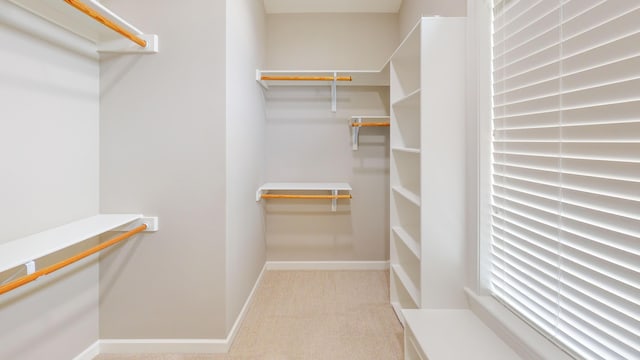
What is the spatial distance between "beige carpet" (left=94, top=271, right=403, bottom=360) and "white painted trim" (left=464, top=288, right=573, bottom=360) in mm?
681

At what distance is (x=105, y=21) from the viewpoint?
157cm

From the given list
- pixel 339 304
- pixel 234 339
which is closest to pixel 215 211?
pixel 234 339

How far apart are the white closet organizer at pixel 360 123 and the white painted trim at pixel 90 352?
8.40 feet

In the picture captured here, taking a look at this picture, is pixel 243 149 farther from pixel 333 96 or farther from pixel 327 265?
pixel 327 265

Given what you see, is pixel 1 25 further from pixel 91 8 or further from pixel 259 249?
pixel 259 249

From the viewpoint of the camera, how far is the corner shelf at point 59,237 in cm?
119

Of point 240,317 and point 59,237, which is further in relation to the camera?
point 240,317

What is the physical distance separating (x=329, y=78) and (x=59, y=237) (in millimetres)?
2393

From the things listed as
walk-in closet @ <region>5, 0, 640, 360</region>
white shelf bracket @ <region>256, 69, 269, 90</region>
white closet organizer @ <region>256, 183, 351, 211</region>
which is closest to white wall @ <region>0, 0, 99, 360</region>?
walk-in closet @ <region>5, 0, 640, 360</region>

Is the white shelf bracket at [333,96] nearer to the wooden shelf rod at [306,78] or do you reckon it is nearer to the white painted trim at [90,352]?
the wooden shelf rod at [306,78]

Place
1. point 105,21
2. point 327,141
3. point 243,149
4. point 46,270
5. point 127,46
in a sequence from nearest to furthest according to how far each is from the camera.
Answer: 1. point 46,270
2. point 105,21
3. point 127,46
4. point 243,149
5. point 327,141

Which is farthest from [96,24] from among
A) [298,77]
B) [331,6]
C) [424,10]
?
[331,6]

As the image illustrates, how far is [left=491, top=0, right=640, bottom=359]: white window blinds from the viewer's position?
2.99 ft

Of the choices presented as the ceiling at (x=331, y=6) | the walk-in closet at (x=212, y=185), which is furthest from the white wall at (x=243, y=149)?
the ceiling at (x=331, y=6)
